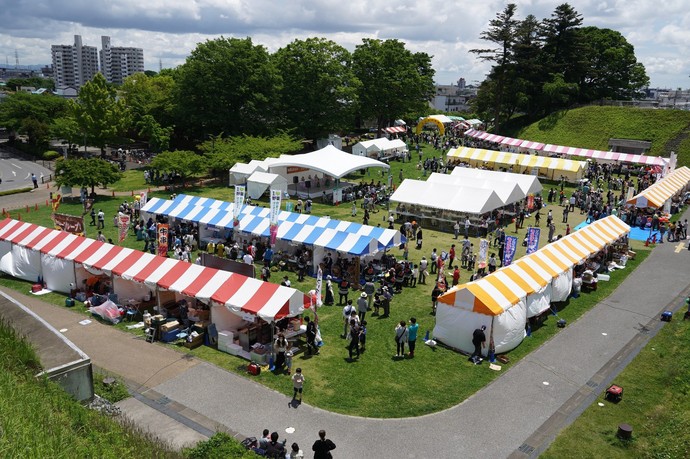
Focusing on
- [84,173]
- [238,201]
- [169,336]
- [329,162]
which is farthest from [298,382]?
[84,173]

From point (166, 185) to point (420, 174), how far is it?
18.3m

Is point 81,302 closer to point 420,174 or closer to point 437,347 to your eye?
point 437,347

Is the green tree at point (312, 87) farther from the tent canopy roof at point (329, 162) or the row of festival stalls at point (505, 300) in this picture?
the row of festival stalls at point (505, 300)

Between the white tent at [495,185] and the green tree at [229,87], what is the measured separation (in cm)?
1934

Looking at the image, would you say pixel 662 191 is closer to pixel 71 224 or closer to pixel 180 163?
pixel 180 163

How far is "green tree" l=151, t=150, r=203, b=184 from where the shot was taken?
3262cm

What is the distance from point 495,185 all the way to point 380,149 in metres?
16.8

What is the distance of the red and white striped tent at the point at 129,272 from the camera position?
13.0 meters

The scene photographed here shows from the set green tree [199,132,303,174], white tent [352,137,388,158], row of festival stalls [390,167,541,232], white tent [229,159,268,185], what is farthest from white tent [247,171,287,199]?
white tent [352,137,388,158]

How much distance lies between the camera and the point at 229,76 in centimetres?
4256

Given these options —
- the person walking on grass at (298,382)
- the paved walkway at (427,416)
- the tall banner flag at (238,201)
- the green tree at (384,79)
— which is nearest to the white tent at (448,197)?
the tall banner flag at (238,201)

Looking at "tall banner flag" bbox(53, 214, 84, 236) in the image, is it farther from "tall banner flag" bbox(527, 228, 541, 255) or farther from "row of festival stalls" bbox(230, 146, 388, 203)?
"tall banner flag" bbox(527, 228, 541, 255)

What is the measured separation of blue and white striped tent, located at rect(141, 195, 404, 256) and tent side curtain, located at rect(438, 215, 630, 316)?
4947 millimetres

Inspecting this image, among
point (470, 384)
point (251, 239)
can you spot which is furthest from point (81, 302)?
point (470, 384)
